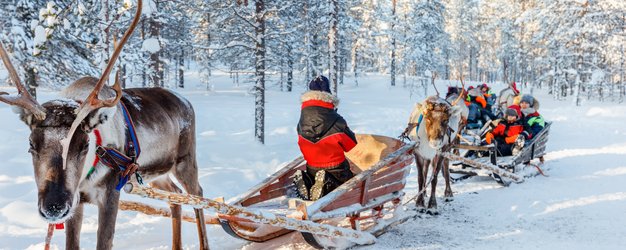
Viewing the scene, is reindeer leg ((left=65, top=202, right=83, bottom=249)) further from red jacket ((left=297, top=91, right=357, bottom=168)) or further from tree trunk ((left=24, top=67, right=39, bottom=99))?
tree trunk ((left=24, top=67, right=39, bottom=99))

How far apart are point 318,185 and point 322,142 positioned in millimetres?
526

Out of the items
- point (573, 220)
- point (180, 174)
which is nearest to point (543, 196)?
point (573, 220)

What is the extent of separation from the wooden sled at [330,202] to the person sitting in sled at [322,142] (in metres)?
0.30

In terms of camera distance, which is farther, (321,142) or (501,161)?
(501,161)

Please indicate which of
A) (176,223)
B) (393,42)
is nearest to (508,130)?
(176,223)

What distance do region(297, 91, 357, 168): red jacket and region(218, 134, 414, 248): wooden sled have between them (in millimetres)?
396

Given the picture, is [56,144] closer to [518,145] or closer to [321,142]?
[321,142]

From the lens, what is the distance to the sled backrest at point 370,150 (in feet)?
24.5

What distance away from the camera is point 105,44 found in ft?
34.0

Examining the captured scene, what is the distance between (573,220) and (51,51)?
13.0 m

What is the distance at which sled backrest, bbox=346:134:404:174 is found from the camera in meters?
7.47

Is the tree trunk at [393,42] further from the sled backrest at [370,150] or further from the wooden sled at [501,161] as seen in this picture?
the sled backrest at [370,150]

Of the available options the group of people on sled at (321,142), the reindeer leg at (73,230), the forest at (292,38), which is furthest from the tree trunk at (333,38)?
the reindeer leg at (73,230)

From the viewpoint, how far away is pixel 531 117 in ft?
36.6
